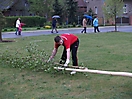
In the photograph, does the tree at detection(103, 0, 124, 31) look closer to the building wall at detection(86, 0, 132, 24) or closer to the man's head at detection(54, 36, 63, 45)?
the man's head at detection(54, 36, 63, 45)

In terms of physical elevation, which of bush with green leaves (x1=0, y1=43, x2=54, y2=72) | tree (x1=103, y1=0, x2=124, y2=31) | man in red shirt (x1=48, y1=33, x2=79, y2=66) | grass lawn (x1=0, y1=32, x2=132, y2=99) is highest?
tree (x1=103, y1=0, x2=124, y2=31)

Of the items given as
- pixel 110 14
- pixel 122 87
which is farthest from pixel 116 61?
pixel 110 14

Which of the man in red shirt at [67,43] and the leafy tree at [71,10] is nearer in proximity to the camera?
the man in red shirt at [67,43]

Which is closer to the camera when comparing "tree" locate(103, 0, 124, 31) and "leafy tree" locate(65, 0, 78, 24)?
"tree" locate(103, 0, 124, 31)

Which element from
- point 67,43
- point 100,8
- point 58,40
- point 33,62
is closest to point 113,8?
point 33,62

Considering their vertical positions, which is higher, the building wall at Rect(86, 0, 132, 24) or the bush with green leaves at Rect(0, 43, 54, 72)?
the building wall at Rect(86, 0, 132, 24)

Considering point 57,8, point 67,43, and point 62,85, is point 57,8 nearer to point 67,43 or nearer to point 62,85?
point 67,43

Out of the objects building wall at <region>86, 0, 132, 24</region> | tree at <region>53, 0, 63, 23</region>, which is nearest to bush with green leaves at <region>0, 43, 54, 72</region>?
tree at <region>53, 0, 63, 23</region>

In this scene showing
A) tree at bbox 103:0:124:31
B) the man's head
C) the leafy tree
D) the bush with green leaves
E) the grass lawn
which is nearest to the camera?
the grass lawn

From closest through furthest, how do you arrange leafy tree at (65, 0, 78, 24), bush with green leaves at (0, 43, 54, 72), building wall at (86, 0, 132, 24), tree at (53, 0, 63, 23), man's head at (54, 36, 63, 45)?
man's head at (54, 36, 63, 45)
bush with green leaves at (0, 43, 54, 72)
leafy tree at (65, 0, 78, 24)
tree at (53, 0, 63, 23)
building wall at (86, 0, 132, 24)

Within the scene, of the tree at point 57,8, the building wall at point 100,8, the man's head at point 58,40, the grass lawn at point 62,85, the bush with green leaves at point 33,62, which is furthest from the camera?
the building wall at point 100,8

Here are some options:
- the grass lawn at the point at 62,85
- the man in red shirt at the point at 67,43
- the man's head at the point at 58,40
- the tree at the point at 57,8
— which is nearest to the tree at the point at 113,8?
the grass lawn at the point at 62,85

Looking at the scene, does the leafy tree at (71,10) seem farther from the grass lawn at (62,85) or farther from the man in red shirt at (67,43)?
the man in red shirt at (67,43)

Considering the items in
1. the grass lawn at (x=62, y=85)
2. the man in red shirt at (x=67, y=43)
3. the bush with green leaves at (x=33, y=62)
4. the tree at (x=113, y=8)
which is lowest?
the grass lawn at (x=62, y=85)
